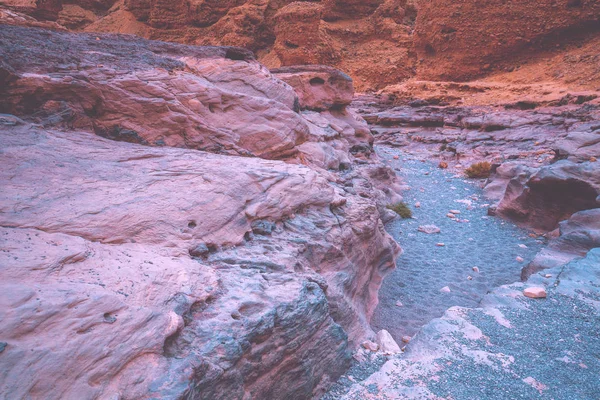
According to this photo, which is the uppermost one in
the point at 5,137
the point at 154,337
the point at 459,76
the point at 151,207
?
the point at 459,76

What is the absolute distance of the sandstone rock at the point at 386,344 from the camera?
4016 millimetres

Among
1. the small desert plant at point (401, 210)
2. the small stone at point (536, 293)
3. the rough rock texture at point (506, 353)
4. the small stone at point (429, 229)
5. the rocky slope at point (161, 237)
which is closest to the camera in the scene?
the rocky slope at point (161, 237)

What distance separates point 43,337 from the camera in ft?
6.32

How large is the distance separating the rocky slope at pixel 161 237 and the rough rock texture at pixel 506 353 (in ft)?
2.51

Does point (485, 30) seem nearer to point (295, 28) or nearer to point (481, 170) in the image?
point (295, 28)

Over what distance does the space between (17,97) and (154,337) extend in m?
3.67

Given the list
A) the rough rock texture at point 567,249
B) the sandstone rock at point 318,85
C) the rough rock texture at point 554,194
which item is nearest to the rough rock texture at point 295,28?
the sandstone rock at point 318,85

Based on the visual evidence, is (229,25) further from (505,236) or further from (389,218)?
(505,236)

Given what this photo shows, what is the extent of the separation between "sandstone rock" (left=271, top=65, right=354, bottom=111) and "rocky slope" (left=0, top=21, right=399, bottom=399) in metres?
3.56

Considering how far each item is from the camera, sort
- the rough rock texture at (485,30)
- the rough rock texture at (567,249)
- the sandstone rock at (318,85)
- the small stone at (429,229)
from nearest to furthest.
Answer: the rough rock texture at (567,249)
the small stone at (429,229)
the sandstone rock at (318,85)
the rough rock texture at (485,30)

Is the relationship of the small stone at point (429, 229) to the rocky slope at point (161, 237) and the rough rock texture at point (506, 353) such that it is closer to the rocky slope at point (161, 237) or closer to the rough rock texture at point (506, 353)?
the rocky slope at point (161, 237)

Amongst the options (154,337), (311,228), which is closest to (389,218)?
(311,228)

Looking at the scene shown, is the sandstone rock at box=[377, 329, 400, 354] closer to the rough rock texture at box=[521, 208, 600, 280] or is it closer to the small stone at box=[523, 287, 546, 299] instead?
the small stone at box=[523, 287, 546, 299]

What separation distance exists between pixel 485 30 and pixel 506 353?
68.2 feet
